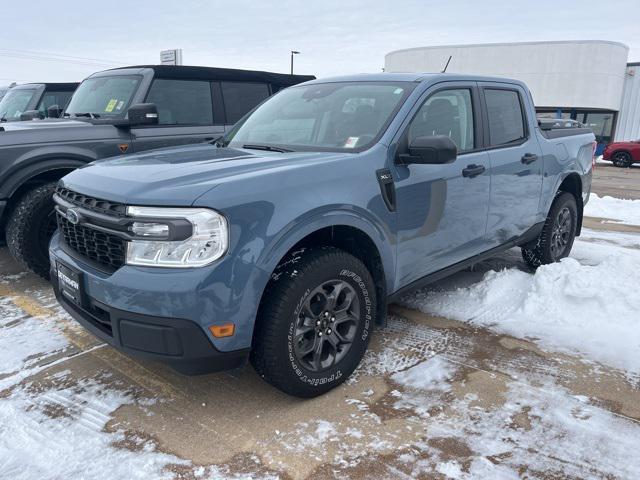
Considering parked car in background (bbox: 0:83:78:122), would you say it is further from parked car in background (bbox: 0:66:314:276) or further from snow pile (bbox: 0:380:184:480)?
snow pile (bbox: 0:380:184:480)

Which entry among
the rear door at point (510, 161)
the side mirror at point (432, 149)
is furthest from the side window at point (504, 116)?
the side mirror at point (432, 149)

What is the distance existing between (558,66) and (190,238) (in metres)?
34.0

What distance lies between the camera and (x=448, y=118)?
3707 mm

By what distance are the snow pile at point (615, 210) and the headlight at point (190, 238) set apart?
7.39 metres

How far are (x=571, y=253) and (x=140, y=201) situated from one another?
5.12 meters

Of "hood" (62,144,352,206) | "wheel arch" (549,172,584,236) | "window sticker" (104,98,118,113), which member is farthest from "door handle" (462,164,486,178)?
"window sticker" (104,98,118,113)

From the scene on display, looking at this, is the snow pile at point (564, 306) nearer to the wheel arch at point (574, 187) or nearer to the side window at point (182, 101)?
the wheel arch at point (574, 187)

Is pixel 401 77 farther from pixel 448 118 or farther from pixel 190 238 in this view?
pixel 190 238

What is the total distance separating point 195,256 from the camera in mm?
2322

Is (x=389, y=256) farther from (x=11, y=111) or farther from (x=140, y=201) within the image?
(x=11, y=111)

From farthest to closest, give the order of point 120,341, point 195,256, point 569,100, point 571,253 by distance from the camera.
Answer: point 569,100 < point 571,253 < point 120,341 < point 195,256

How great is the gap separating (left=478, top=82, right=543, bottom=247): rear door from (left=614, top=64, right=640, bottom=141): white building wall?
31.6 m

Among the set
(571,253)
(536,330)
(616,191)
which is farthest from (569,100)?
(536,330)

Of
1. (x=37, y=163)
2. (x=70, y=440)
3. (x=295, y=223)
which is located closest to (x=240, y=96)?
(x=37, y=163)
